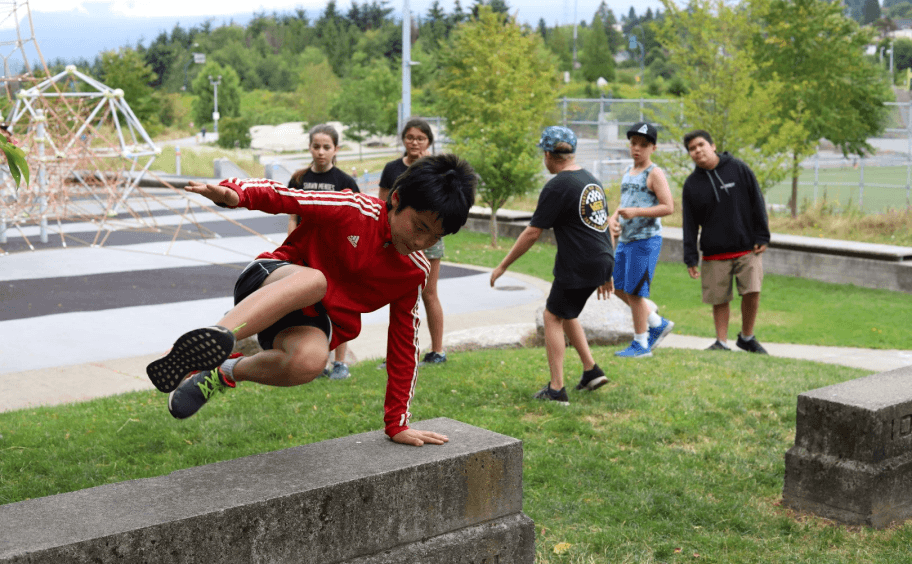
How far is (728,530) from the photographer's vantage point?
14.6 feet

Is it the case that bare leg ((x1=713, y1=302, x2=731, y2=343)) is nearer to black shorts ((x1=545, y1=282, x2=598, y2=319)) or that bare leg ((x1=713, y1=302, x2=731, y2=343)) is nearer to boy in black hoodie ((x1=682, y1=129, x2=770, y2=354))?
boy in black hoodie ((x1=682, y1=129, x2=770, y2=354))

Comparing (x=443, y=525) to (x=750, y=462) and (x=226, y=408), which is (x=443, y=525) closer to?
(x=750, y=462)

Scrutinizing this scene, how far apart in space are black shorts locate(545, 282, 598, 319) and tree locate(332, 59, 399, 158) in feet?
149

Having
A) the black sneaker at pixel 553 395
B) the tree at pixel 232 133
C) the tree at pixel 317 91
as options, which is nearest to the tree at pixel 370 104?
the tree at pixel 232 133

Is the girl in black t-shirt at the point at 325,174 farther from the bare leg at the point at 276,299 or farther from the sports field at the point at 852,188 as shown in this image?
the sports field at the point at 852,188

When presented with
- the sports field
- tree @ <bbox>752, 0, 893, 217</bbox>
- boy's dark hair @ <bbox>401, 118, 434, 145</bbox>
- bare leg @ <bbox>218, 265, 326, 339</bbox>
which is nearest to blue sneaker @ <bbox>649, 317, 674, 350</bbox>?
boy's dark hair @ <bbox>401, 118, 434, 145</bbox>

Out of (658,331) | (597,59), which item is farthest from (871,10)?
(658,331)

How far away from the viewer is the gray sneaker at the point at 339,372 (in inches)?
274

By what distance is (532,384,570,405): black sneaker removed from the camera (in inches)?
244

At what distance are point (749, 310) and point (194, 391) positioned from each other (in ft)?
21.0

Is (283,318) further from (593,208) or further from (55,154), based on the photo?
(55,154)

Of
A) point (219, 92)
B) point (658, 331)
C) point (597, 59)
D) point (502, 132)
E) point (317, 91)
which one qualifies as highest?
point (597, 59)

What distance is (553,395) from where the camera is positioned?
6.21 metres

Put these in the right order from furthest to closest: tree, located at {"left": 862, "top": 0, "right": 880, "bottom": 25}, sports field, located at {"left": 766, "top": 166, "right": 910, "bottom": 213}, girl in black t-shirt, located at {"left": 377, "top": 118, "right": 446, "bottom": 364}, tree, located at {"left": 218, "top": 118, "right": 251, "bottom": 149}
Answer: tree, located at {"left": 862, "top": 0, "right": 880, "bottom": 25}, tree, located at {"left": 218, "top": 118, "right": 251, "bottom": 149}, sports field, located at {"left": 766, "top": 166, "right": 910, "bottom": 213}, girl in black t-shirt, located at {"left": 377, "top": 118, "right": 446, "bottom": 364}
